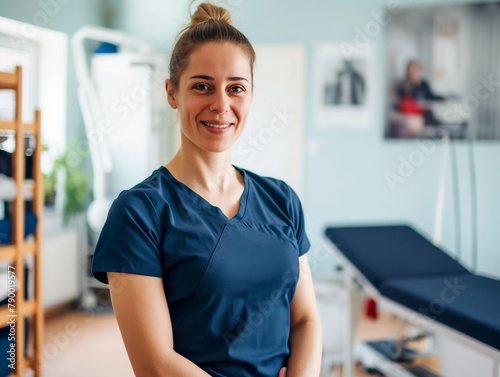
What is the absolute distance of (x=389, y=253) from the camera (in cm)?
214

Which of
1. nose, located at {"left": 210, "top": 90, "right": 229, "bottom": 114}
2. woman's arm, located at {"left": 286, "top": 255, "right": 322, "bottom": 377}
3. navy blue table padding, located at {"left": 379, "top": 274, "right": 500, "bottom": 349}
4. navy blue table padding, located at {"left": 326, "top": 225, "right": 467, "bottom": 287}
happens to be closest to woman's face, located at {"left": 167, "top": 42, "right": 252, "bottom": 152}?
nose, located at {"left": 210, "top": 90, "right": 229, "bottom": 114}

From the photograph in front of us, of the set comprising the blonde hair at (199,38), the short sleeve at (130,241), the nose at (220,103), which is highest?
the blonde hair at (199,38)

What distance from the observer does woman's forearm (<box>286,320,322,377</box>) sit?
104 cm

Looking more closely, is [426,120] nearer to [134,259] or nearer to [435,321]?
[435,321]

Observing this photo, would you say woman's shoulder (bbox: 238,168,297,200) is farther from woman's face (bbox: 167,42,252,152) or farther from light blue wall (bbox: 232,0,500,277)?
light blue wall (bbox: 232,0,500,277)

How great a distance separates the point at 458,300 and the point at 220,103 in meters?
1.12

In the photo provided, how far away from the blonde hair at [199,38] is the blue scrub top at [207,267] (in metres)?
0.20

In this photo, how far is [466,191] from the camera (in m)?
3.47

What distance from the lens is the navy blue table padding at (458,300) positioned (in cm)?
147

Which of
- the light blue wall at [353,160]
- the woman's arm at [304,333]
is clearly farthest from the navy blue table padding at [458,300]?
the light blue wall at [353,160]

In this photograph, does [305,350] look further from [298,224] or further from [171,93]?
[171,93]

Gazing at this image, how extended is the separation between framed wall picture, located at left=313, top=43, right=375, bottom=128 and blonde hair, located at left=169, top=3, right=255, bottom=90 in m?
2.81

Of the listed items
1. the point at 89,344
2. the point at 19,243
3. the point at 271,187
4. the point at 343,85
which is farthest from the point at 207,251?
the point at 343,85

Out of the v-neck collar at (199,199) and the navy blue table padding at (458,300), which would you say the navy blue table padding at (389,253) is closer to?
the navy blue table padding at (458,300)
